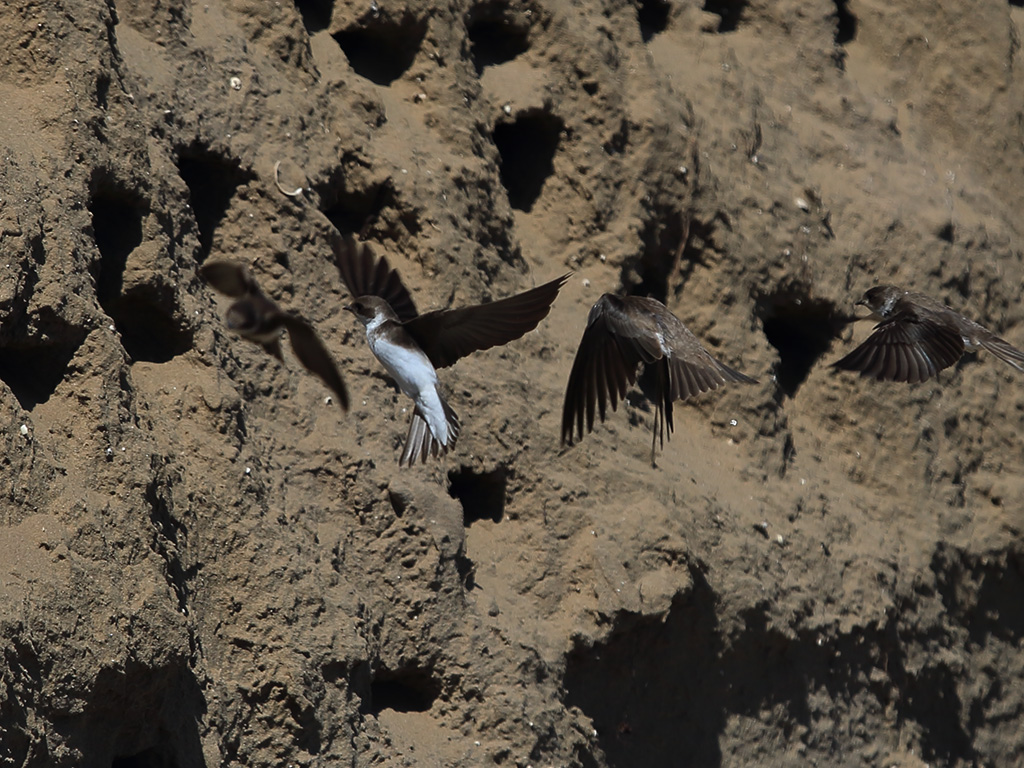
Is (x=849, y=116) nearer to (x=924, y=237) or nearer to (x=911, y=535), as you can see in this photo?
(x=924, y=237)

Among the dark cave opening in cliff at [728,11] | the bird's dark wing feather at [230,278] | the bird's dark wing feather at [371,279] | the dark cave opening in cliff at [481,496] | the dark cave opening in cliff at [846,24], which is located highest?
the bird's dark wing feather at [230,278]

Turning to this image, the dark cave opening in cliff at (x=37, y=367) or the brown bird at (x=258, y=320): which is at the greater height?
the brown bird at (x=258, y=320)

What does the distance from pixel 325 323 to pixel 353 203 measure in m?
0.43

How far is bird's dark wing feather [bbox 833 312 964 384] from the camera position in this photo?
3.93m

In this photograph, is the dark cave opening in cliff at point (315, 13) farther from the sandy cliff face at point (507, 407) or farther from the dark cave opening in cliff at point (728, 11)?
the dark cave opening in cliff at point (728, 11)

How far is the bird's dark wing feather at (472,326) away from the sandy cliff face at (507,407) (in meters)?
0.46

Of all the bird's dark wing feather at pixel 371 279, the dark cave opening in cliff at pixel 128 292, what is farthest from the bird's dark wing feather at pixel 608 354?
the dark cave opening in cliff at pixel 128 292

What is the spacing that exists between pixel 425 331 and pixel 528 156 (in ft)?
4.73

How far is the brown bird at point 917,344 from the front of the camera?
394 cm

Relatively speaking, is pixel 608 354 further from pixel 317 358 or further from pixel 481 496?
pixel 317 358

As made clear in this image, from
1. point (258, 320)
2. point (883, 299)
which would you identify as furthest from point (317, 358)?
point (883, 299)

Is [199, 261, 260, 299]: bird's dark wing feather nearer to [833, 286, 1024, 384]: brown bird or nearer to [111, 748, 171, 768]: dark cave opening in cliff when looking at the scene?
[111, 748, 171, 768]: dark cave opening in cliff

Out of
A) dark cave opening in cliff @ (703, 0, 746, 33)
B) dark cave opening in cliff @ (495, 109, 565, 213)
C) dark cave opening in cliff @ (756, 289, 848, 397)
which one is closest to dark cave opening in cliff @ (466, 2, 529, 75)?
dark cave opening in cliff @ (495, 109, 565, 213)

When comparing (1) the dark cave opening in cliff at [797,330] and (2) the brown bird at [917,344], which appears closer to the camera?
(2) the brown bird at [917,344]
